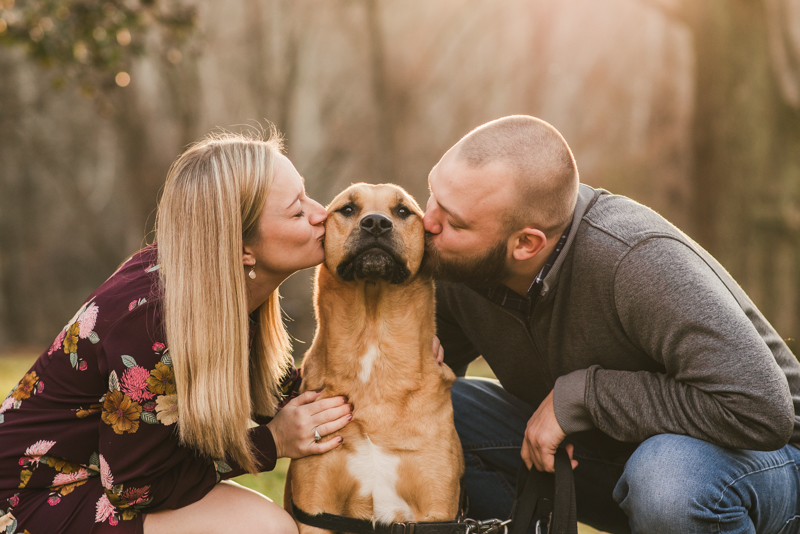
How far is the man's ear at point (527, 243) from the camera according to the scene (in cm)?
241

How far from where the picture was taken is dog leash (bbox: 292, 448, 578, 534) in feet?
7.20

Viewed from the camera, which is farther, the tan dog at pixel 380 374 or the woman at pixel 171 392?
the tan dog at pixel 380 374

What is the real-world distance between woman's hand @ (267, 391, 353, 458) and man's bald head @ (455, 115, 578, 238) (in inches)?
35.3

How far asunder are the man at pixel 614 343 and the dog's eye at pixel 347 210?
30 centimetres

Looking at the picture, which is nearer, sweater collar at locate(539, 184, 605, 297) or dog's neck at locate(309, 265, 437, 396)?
sweater collar at locate(539, 184, 605, 297)

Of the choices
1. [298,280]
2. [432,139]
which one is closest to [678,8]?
[432,139]

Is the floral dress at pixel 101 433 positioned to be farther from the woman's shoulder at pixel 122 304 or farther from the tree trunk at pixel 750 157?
the tree trunk at pixel 750 157

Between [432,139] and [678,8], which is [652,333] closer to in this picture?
[678,8]

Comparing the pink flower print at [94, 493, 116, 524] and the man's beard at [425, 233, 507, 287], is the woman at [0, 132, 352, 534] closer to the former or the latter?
the pink flower print at [94, 493, 116, 524]

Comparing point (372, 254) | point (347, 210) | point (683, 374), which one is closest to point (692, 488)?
point (683, 374)

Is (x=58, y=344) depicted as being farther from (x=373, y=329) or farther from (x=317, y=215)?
(x=373, y=329)

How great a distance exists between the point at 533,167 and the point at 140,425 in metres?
1.54

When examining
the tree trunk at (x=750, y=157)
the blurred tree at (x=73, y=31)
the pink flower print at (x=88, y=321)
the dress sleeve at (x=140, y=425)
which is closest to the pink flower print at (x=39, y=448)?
the dress sleeve at (x=140, y=425)

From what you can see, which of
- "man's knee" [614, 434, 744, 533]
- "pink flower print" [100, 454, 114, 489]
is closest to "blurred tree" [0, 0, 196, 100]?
"pink flower print" [100, 454, 114, 489]
